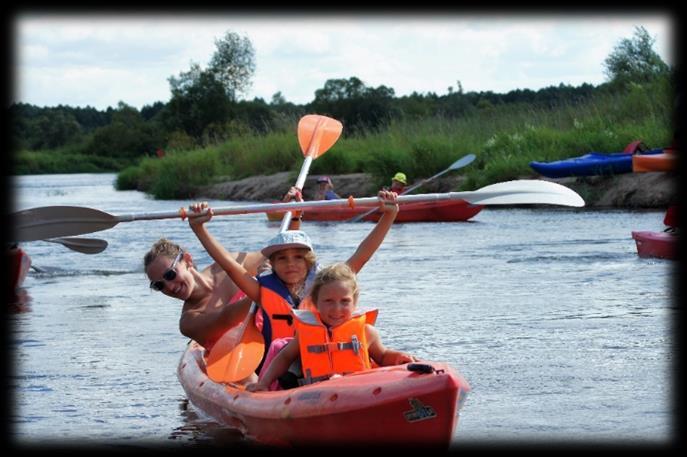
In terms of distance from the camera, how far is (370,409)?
446 cm

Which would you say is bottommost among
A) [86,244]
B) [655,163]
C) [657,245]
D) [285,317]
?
[657,245]

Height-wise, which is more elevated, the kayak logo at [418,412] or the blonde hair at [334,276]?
the blonde hair at [334,276]

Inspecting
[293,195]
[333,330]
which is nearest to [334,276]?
[333,330]

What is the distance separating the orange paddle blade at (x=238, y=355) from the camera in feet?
18.2

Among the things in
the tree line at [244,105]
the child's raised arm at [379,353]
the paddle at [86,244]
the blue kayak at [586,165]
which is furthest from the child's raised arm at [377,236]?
the tree line at [244,105]

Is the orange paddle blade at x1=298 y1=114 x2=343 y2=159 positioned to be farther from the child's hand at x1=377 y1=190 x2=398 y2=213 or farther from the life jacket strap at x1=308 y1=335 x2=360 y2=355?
the life jacket strap at x1=308 y1=335 x2=360 y2=355

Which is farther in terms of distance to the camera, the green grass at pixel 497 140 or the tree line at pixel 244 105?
the tree line at pixel 244 105

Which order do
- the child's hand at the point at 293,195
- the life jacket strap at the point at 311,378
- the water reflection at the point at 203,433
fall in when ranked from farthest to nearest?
the child's hand at the point at 293,195 < the water reflection at the point at 203,433 < the life jacket strap at the point at 311,378

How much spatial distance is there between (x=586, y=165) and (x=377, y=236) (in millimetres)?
12371

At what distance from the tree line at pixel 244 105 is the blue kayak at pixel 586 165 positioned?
628cm

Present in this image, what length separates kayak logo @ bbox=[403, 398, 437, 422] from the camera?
4.38 metres

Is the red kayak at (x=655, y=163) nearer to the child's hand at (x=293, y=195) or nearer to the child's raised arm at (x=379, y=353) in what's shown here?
the child's hand at (x=293, y=195)

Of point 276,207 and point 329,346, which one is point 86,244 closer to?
point 276,207

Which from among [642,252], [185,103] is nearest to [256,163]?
[642,252]
